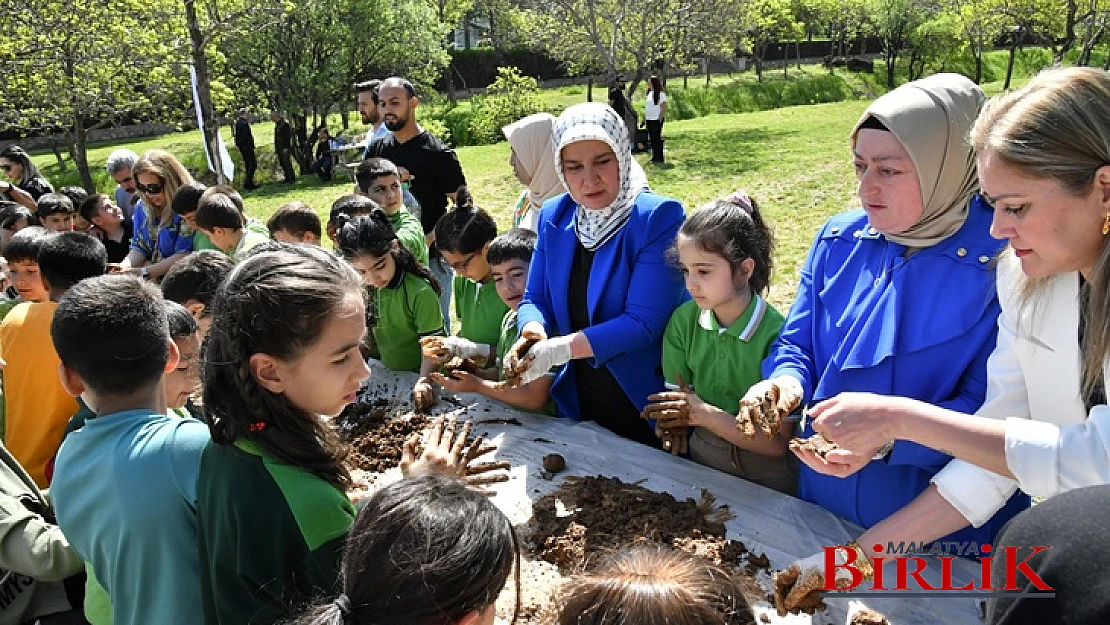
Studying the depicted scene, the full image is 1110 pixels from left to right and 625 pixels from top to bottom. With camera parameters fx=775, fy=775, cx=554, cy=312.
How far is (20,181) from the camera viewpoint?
24.3 feet

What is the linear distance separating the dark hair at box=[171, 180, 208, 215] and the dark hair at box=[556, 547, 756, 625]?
4.35m

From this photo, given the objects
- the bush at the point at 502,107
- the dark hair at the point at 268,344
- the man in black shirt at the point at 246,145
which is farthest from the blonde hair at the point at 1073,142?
the bush at the point at 502,107

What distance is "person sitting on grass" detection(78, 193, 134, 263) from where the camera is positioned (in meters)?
5.90

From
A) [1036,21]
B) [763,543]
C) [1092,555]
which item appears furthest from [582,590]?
[1036,21]

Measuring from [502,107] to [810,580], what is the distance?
68.1 feet

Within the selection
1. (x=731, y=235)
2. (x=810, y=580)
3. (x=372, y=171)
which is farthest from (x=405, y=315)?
(x=810, y=580)

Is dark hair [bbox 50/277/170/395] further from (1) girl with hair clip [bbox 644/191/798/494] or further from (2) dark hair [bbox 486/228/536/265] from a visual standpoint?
(2) dark hair [bbox 486/228/536/265]

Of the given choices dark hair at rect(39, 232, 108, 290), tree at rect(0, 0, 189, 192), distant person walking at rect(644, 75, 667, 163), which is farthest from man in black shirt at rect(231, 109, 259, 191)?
dark hair at rect(39, 232, 108, 290)

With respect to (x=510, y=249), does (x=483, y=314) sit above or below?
below

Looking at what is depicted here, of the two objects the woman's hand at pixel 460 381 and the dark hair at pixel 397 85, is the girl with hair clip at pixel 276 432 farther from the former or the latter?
the dark hair at pixel 397 85

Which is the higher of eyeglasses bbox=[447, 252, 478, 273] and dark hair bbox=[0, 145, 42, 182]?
dark hair bbox=[0, 145, 42, 182]

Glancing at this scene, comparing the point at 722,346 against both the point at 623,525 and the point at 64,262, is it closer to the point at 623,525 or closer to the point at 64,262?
the point at 623,525

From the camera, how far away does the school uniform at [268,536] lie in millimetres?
1341

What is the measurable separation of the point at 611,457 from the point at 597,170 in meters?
0.95
